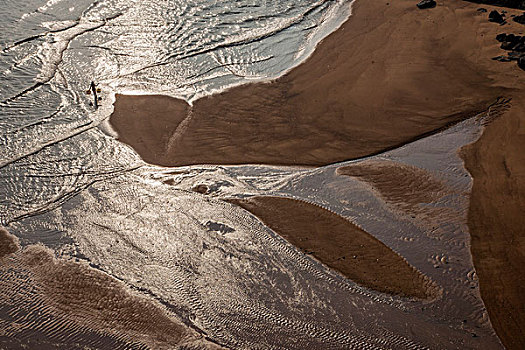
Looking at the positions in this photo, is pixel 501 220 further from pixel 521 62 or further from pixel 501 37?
pixel 501 37

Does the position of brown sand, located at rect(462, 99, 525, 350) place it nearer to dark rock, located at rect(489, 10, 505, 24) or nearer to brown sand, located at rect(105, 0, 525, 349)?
brown sand, located at rect(105, 0, 525, 349)

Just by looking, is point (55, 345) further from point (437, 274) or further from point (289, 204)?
point (437, 274)

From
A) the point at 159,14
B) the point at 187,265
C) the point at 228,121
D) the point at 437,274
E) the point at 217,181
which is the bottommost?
the point at 437,274

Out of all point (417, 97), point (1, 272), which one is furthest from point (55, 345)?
point (417, 97)

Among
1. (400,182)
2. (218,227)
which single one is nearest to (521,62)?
(400,182)

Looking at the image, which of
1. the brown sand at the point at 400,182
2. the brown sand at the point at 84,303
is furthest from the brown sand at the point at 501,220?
the brown sand at the point at 84,303
